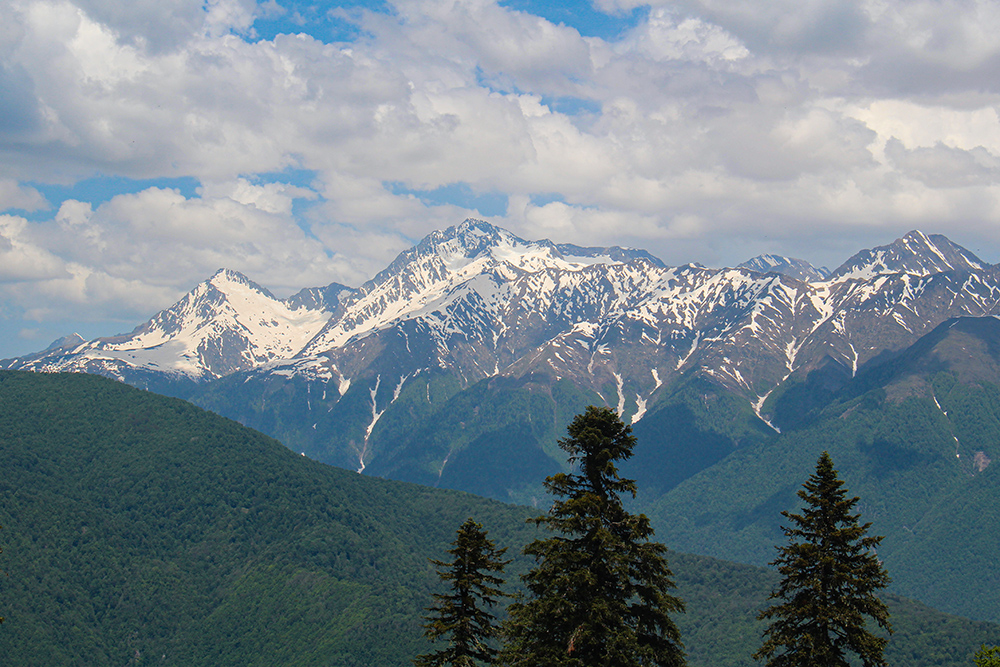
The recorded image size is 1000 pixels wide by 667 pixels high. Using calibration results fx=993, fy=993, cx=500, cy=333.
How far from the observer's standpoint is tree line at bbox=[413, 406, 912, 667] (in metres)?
44.7

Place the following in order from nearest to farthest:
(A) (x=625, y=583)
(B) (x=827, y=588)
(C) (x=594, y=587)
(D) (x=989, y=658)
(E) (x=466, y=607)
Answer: (A) (x=625, y=583), (C) (x=594, y=587), (B) (x=827, y=588), (D) (x=989, y=658), (E) (x=466, y=607)

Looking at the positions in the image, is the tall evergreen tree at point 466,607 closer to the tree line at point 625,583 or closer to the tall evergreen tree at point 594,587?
the tree line at point 625,583

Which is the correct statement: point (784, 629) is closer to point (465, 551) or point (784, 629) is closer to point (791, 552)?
point (791, 552)

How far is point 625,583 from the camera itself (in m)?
45.2

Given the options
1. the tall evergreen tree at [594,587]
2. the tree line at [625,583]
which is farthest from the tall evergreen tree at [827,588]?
the tall evergreen tree at [594,587]

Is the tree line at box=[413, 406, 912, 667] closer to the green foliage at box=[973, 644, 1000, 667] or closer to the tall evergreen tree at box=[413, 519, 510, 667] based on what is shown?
the green foliage at box=[973, 644, 1000, 667]

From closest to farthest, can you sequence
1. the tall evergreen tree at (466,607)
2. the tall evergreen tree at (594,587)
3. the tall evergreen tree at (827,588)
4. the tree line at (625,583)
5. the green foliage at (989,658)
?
the tall evergreen tree at (594,587), the tree line at (625,583), the tall evergreen tree at (827,588), the green foliage at (989,658), the tall evergreen tree at (466,607)

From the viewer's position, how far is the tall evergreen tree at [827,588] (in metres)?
48.0

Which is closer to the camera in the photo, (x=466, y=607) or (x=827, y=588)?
(x=827, y=588)

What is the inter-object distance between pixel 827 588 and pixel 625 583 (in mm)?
11386

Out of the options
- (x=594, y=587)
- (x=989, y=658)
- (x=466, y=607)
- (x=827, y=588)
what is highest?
(x=827, y=588)

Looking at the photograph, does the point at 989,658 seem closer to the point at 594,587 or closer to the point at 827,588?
the point at 827,588

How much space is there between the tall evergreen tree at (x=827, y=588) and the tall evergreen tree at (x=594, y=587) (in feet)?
21.6

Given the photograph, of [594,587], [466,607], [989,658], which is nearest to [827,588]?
[989,658]
